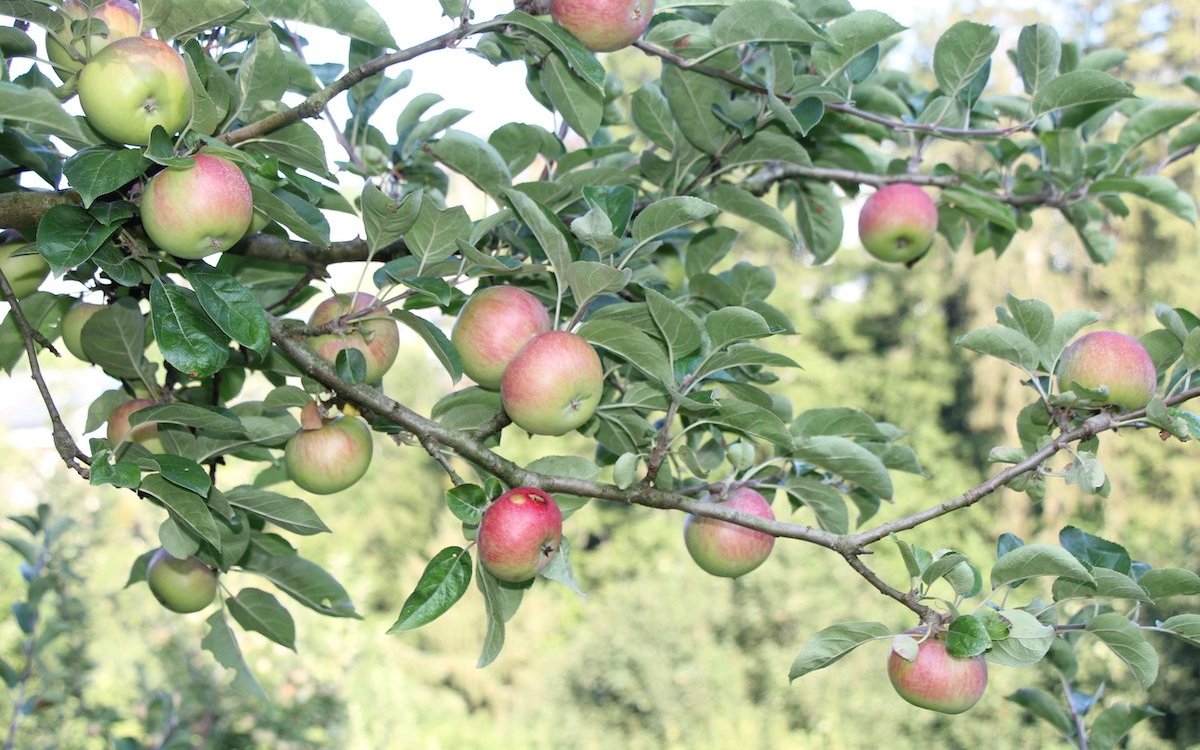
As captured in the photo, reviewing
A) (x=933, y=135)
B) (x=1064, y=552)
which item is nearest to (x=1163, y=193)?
(x=933, y=135)

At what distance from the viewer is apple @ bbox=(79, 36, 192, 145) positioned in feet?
2.23

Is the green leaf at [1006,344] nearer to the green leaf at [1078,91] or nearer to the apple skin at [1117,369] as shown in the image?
the apple skin at [1117,369]

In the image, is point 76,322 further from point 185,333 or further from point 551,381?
point 551,381

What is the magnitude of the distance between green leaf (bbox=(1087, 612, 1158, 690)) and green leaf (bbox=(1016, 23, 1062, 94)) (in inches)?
25.1

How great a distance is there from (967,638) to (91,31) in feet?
2.65

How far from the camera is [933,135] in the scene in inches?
46.5

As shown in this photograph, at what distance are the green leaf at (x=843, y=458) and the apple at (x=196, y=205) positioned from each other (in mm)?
572

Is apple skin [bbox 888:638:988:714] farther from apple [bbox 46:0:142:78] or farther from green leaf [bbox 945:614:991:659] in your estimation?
apple [bbox 46:0:142:78]

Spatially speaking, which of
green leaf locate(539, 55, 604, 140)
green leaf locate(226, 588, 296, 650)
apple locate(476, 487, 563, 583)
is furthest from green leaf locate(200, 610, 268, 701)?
green leaf locate(539, 55, 604, 140)

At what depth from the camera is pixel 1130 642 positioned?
838 mm

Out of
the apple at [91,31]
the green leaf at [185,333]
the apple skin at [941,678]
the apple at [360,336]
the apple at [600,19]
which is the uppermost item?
the apple at [91,31]

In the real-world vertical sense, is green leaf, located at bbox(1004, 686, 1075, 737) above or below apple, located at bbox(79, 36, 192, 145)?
below

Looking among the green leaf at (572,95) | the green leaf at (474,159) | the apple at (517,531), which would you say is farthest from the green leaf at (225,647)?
the green leaf at (572,95)

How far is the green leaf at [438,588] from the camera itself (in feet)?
2.60
